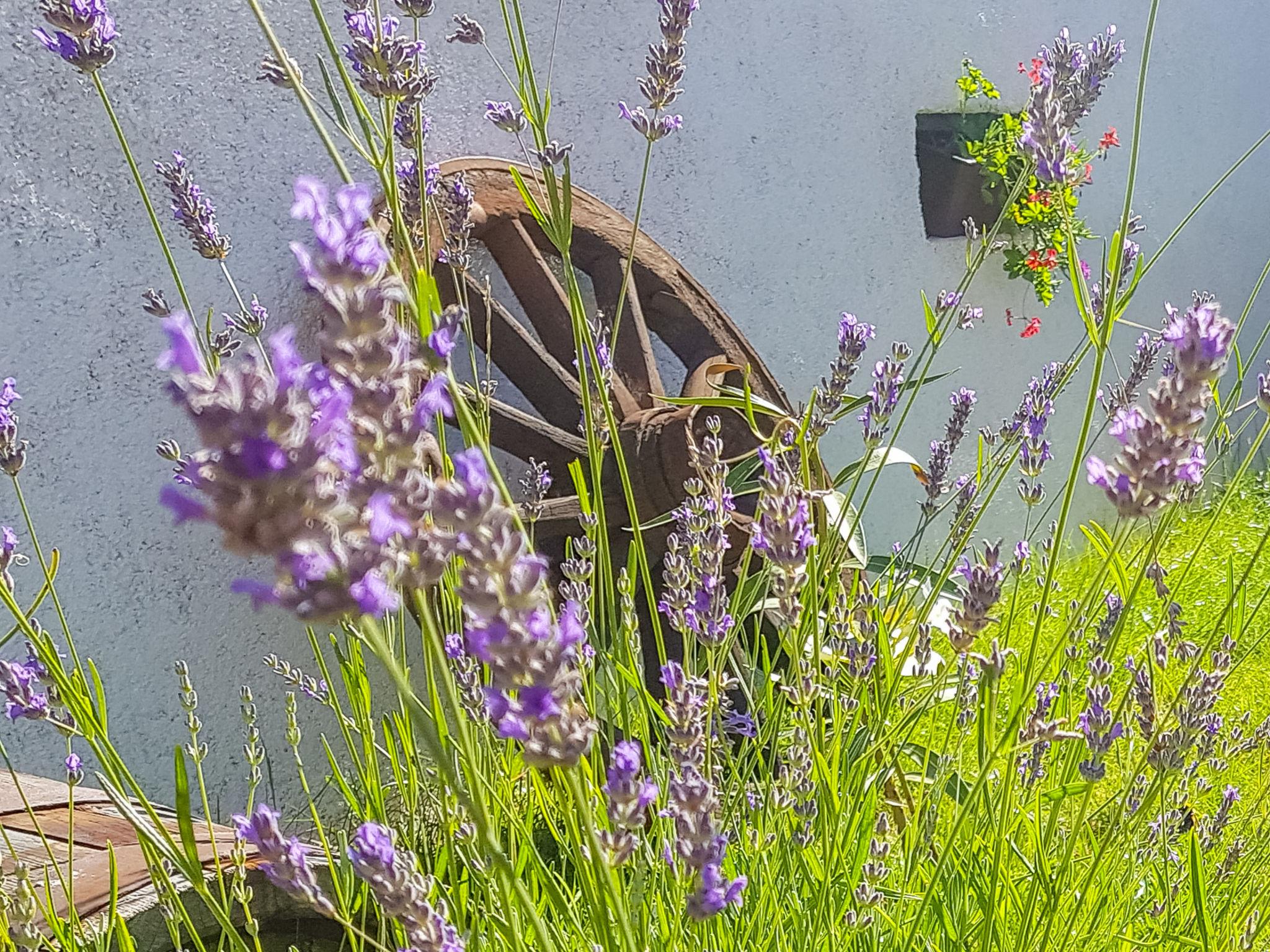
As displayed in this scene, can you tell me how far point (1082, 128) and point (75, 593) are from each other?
3.27m

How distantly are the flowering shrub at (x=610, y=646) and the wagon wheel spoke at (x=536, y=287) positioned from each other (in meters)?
0.53

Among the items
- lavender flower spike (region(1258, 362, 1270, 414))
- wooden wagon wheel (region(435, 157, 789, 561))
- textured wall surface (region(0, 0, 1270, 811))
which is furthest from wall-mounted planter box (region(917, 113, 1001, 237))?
lavender flower spike (region(1258, 362, 1270, 414))

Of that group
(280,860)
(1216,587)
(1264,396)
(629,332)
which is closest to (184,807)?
(280,860)

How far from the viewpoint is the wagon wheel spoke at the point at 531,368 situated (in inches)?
86.0

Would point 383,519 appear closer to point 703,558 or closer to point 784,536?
point 784,536

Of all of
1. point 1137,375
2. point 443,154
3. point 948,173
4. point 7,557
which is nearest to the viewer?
point 7,557

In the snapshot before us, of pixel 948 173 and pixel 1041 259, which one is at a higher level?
pixel 948 173

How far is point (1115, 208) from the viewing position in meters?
3.75

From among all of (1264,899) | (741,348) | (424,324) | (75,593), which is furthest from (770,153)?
(424,324)

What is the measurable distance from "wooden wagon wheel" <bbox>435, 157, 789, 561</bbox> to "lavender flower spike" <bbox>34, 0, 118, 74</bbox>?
1032 mm

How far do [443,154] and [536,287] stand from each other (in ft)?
1.03

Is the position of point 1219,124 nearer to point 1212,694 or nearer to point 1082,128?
point 1082,128

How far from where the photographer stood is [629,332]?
7.55 ft

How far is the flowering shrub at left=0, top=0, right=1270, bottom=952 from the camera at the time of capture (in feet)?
1.12
